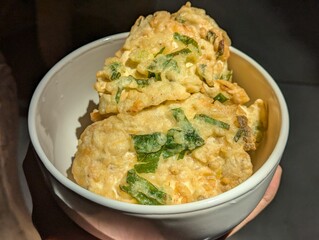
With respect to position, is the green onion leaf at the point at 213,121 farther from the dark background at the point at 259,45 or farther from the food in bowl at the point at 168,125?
the dark background at the point at 259,45

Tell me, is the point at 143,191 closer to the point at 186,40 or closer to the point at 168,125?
the point at 168,125

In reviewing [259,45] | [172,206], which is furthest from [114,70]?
[259,45]

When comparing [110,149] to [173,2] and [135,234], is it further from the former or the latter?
[173,2]

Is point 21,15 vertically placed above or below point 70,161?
above

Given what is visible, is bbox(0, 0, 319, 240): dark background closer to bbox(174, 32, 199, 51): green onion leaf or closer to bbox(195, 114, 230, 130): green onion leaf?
bbox(174, 32, 199, 51): green onion leaf

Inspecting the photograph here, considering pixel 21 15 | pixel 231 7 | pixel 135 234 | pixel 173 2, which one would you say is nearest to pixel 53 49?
pixel 21 15

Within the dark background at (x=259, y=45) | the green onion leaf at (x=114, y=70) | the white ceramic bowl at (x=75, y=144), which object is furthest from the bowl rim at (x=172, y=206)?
the dark background at (x=259, y=45)
